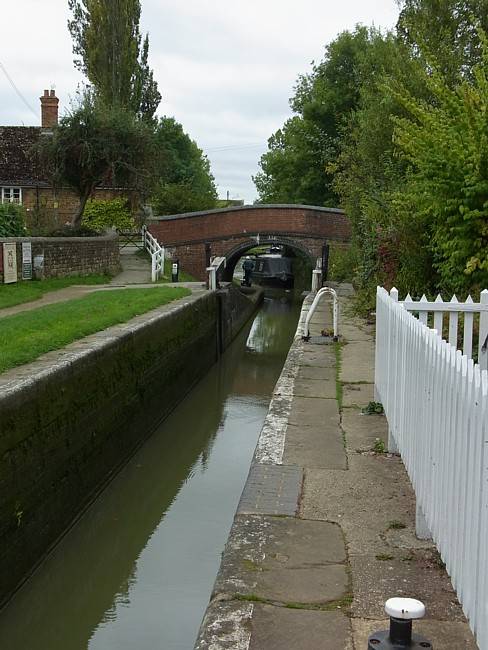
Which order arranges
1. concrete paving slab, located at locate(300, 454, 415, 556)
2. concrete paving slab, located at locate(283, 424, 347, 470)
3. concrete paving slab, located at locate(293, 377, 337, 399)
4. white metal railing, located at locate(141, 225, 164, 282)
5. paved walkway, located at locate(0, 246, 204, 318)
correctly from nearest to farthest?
concrete paving slab, located at locate(300, 454, 415, 556) → concrete paving slab, located at locate(283, 424, 347, 470) → concrete paving slab, located at locate(293, 377, 337, 399) → paved walkway, located at locate(0, 246, 204, 318) → white metal railing, located at locate(141, 225, 164, 282)

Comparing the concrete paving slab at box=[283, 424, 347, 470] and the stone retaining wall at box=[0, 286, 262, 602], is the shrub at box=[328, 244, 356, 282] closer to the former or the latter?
the stone retaining wall at box=[0, 286, 262, 602]

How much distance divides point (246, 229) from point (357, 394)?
21857 mm

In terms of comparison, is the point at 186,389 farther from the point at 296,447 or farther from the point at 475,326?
the point at 296,447

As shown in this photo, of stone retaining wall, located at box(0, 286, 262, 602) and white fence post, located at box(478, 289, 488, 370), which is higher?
white fence post, located at box(478, 289, 488, 370)

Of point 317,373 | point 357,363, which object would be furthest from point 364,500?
point 357,363

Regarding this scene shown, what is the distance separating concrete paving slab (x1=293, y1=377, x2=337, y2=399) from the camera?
8.36 meters

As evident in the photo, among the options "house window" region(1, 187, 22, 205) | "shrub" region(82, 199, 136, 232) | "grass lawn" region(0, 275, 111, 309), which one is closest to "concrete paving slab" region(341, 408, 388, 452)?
"grass lawn" region(0, 275, 111, 309)

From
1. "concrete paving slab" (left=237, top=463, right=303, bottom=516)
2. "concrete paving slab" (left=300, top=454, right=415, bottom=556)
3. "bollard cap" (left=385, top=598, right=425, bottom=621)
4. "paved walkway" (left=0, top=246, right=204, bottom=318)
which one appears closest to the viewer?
"bollard cap" (left=385, top=598, right=425, bottom=621)

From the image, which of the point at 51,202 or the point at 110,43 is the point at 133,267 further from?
the point at 110,43

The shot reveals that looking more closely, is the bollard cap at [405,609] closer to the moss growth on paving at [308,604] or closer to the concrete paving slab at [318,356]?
the moss growth on paving at [308,604]

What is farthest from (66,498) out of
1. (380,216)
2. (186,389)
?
(380,216)

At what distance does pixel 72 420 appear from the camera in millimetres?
7891

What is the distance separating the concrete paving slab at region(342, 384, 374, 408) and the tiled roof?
24291 mm

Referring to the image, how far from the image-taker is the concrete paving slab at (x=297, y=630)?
3.19 m
